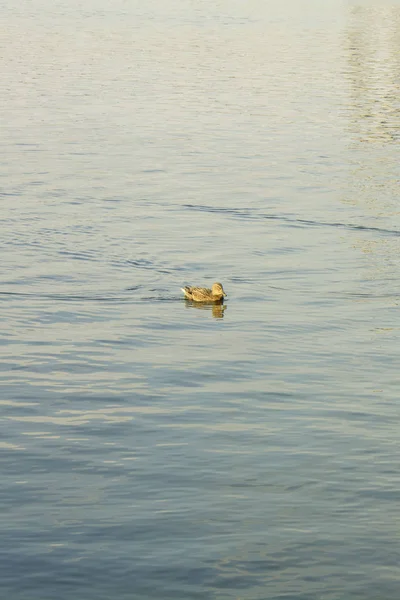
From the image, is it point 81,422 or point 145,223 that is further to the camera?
point 145,223

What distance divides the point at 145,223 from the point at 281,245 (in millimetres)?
3456

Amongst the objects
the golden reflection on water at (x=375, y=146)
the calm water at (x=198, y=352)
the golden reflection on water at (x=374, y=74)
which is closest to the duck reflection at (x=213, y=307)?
the calm water at (x=198, y=352)

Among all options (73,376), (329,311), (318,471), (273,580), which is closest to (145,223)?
(329,311)

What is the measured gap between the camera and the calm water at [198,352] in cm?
1208

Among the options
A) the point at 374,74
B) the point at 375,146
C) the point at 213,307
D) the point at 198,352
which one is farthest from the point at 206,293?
the point at 374,74

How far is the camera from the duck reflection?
2091cm

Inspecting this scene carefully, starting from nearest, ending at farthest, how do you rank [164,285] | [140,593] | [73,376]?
[140,593] < [73,376] < [164,285]

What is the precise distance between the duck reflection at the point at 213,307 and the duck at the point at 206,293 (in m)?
0.07

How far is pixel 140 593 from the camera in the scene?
11203mm

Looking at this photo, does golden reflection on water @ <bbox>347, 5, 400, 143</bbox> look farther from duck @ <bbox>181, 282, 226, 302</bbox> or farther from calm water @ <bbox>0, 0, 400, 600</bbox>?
duck @ <bbox>181, 282, 226, 302</bbox>

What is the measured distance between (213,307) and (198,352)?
8.43ft

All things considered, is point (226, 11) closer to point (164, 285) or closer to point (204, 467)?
point (164, 285)

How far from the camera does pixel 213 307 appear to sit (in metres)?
21.1

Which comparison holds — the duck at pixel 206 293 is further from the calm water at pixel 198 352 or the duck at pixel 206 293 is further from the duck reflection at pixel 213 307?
the calm water at pixel 198 352
